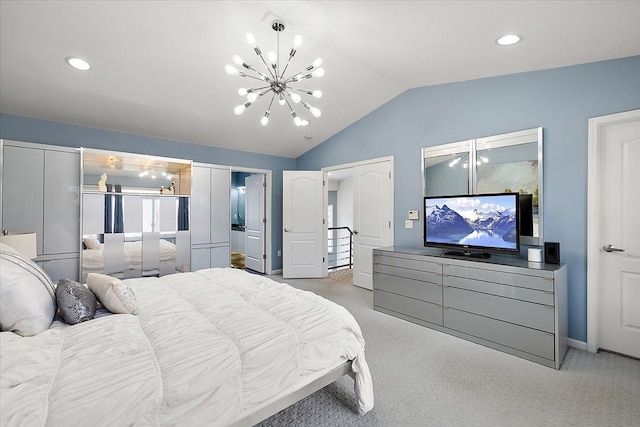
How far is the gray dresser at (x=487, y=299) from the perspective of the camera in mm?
2480

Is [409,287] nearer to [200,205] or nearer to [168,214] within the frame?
[200,205]

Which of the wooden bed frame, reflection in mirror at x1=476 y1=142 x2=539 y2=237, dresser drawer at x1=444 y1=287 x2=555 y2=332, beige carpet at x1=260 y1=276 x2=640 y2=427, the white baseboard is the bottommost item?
beige carpet at x1=260 y1=276 x2=640 y2=427

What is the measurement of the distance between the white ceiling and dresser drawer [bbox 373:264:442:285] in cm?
229

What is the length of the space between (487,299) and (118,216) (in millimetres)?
4491

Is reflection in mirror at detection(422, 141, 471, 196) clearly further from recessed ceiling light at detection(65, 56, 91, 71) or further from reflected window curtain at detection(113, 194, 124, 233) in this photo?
reflected window curtain at detection(113, 194, 124, 233)

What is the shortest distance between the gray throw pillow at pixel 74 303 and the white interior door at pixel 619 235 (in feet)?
13.5

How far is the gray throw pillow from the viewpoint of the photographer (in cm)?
165

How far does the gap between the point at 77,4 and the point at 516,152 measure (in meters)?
4.22

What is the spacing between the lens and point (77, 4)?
7.47 ft

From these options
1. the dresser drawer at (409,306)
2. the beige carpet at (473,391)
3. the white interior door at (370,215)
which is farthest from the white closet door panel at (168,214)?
the beige carpet at (473,391)

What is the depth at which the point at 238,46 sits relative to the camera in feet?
9.53

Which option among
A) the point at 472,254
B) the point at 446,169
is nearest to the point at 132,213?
the point at 446,169

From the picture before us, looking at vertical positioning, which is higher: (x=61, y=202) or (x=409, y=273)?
(x=61, y=202)

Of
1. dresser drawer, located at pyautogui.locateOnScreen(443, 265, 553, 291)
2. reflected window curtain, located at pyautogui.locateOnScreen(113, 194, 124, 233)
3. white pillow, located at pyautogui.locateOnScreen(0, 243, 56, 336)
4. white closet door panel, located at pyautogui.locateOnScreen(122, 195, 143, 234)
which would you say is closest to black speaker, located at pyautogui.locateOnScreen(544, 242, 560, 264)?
dresser drawer, located at pyautogui.locateOnScreen(443, 265, 553, 291)
